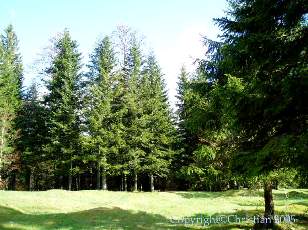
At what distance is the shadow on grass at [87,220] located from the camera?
20.1 m

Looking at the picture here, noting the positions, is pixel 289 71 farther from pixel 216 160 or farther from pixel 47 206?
pixel 47 206

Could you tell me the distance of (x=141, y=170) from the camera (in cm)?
5038

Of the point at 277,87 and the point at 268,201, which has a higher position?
the point at 277,87

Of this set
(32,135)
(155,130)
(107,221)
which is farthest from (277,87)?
(32,135)

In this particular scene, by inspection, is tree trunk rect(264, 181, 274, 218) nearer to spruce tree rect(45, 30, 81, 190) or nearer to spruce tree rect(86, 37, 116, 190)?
spruce tree rect(86, 37, 116, 190)

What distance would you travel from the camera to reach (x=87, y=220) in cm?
2186

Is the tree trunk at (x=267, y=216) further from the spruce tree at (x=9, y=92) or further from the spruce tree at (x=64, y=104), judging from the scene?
the spruce tree at (x=9, y=92)

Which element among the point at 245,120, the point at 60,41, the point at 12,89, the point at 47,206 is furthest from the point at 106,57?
the point at 245,120

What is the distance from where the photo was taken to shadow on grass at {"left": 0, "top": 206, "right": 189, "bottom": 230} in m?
20.1

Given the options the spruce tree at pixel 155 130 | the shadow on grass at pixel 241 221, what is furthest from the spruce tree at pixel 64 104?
the shadow on grass at pixel 241 221

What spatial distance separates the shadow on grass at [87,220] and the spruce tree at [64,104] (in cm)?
2333

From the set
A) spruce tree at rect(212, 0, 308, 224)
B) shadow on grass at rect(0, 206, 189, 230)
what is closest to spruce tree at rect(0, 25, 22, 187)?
shadow on grass at rect(0, 206, 189, 230)

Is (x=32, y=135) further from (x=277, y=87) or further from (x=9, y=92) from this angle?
(x=277, y=87)

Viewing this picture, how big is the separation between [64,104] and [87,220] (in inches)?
1136
